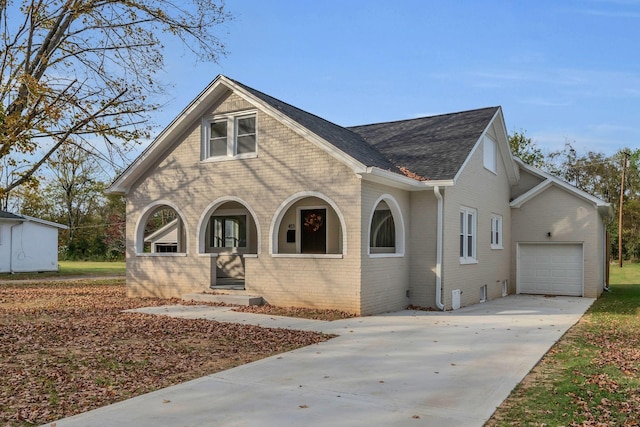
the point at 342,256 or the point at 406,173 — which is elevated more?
the point at 406,173

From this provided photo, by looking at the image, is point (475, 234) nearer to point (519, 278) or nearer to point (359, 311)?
point (519, 278)

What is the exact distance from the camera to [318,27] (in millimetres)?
12883

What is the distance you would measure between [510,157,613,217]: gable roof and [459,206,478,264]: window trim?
4.13 m

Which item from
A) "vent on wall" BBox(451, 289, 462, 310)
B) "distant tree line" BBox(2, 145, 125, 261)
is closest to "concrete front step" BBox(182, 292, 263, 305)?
"vent on wall" BBox(451, 289, 462, 310)

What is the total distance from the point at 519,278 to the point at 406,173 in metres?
8.33

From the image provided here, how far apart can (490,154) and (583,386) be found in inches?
505

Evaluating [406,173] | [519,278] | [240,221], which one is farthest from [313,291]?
[519,278]

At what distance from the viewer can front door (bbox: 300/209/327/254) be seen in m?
15.4

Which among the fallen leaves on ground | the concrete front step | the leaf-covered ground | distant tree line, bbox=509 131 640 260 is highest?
distant tree line, bbox=509 131 640 260

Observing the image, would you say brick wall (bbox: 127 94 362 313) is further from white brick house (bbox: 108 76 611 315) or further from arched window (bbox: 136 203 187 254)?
arched window (bbox: 136 203 187 254)

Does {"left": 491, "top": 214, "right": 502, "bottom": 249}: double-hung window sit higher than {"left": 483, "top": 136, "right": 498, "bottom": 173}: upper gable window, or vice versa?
{"left": 483, "top": 136, "right": 498, "bottom": 173}: upper gable window

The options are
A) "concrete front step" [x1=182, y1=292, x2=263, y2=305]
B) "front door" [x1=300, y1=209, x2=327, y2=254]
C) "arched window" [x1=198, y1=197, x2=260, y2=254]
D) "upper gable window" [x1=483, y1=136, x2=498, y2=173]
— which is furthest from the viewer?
"upper gable window" [x1=483, y1=136, x2=498, y2=173]

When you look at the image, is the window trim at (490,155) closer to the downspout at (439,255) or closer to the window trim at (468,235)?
the window trim at (468,235)

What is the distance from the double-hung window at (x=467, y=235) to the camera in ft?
52.3
